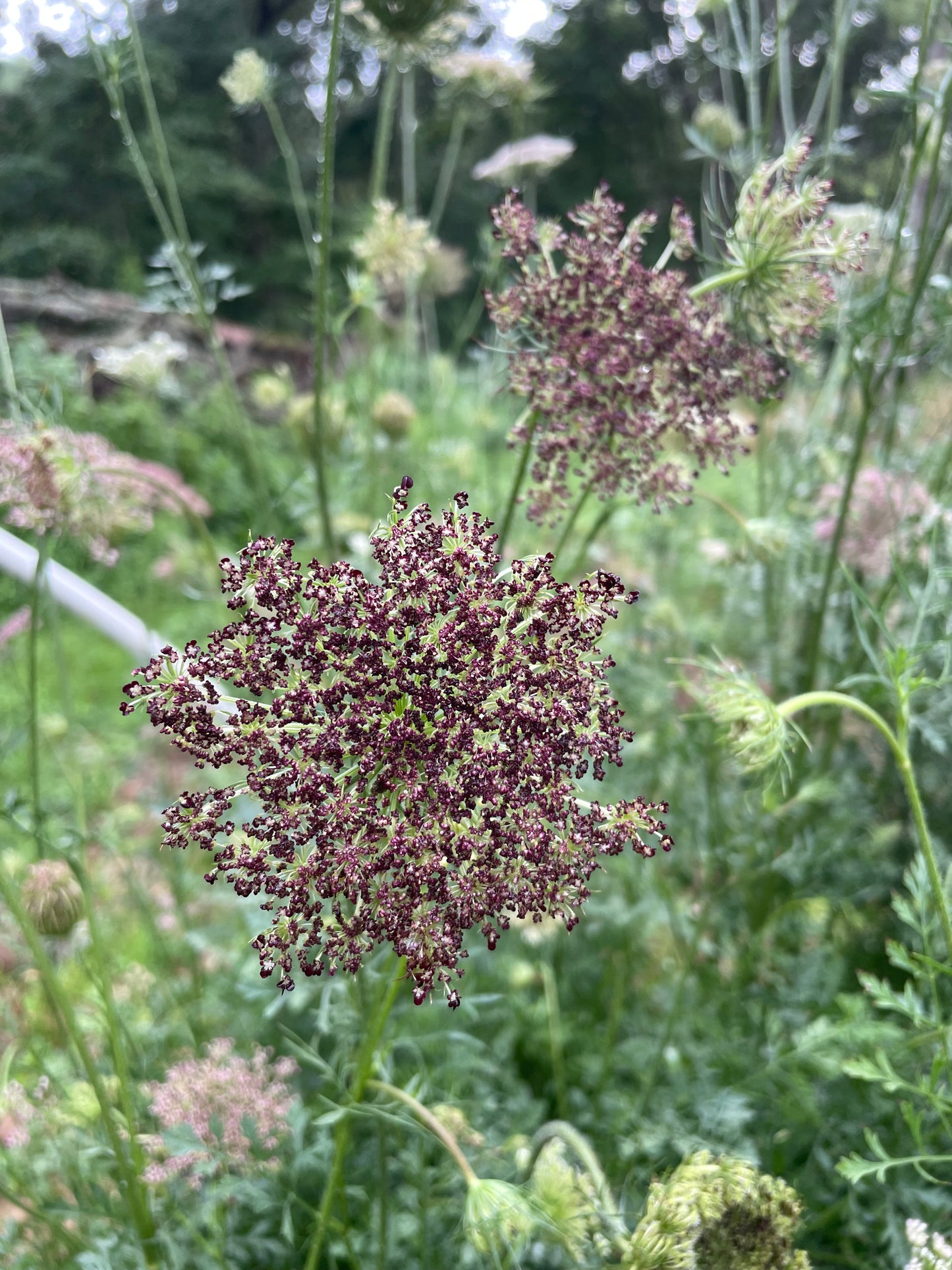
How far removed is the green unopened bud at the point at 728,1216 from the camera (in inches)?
34.8

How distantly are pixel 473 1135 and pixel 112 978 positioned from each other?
119cm

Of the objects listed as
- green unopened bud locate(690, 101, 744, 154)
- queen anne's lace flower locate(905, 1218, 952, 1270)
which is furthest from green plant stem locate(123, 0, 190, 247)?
green unopened bud locate(690, 101, 744, 154)

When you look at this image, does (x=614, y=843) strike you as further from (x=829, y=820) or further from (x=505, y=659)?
(x=829, y=820)

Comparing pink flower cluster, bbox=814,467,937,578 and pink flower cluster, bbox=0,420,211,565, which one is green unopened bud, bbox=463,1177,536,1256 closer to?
pink flower cluster, bbox=0,420,211,565

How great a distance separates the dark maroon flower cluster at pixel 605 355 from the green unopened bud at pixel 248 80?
129 centimetres

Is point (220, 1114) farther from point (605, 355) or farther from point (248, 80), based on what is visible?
point (248, 80)

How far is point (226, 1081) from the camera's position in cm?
124

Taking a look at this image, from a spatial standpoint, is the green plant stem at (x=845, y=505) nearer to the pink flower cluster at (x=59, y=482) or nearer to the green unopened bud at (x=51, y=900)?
the pink flower cluster at (x=59, y=482)

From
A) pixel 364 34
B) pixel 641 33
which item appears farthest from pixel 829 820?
pixel 641 33

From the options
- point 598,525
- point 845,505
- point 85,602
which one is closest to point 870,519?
point 845,505

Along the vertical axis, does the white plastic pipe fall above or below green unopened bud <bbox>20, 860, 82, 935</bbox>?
above

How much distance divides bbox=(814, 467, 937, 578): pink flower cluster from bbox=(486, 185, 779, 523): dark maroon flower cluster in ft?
3.26

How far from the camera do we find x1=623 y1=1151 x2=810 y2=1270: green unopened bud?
0.88 meters

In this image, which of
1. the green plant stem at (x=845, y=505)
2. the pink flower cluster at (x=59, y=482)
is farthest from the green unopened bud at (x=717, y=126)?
the pink flower cluster at (x=59, y=482)
